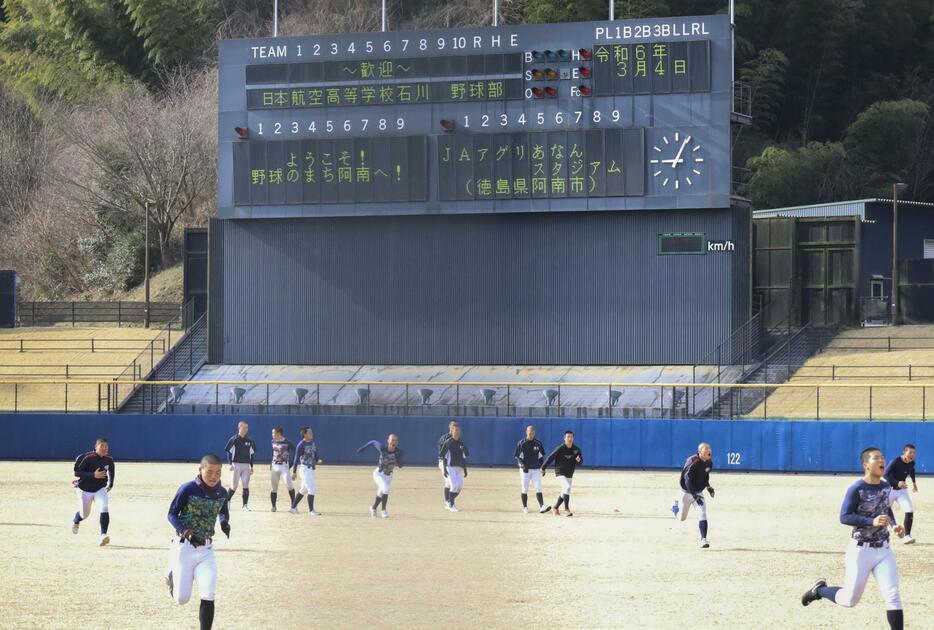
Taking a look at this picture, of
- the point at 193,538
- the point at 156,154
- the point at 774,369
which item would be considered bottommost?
the point at 193,538

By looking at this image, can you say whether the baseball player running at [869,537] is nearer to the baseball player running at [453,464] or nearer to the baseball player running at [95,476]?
the baseball player running at [95,476]

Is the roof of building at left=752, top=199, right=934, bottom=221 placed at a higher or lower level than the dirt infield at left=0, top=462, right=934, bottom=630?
higher

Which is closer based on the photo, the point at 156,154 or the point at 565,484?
the point at 565,484

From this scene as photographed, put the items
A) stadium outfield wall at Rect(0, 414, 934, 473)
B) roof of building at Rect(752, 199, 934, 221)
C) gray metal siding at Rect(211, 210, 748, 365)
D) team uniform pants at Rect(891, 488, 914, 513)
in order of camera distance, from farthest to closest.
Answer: roof of building at Rect(752, 199, 934, 221)
gray metal siding at Rect(211, 210, 748, 365)
stadium outfield wall at Rect(0, 414, 934, 473)
team uniform pants at Rect(891, 488, 914, 513)

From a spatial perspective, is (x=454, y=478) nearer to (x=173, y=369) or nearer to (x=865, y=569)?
(x=865, y=569)

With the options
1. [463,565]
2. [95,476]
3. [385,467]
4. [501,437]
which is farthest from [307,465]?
[501,437]

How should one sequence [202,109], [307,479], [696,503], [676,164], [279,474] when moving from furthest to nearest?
[202,109], [676,164], [279,474], [307,479], [696,503]

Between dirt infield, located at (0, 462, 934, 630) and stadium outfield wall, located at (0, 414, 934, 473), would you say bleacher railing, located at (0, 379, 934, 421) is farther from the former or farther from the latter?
dirt infield, located at (0, 462, 934, 630)

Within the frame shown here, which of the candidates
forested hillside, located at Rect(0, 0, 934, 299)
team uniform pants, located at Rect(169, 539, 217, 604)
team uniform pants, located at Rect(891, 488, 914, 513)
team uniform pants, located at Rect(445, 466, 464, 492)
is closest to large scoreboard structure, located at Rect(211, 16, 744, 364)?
team uniform pants, located at Rect(445, 466, 464, 492)

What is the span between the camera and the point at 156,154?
7138 cm

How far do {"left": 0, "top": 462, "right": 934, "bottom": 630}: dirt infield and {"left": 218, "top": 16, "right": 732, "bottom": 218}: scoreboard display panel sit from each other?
1385 cm

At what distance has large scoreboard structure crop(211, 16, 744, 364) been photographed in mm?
42844

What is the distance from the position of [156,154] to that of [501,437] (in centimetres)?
3550

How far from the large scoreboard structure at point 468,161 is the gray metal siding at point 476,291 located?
0.07 m
